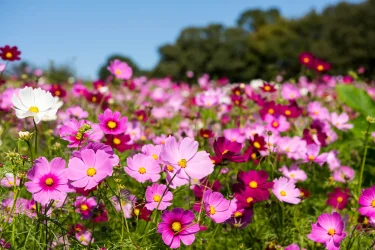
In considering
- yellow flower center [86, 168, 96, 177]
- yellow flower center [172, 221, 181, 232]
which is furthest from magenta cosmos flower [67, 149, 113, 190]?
yellow flower center [172, 221, 181, 232]

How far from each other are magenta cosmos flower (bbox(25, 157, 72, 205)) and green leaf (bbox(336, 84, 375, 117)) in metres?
2.38

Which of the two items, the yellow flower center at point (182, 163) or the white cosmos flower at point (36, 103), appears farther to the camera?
the white cosmos flower at point (36, 103)

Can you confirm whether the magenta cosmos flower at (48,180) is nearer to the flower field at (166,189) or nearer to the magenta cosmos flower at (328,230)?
the flower field at (166,189)

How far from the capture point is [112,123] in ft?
5.47

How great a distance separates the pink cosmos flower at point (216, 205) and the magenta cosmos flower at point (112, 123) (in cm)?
42

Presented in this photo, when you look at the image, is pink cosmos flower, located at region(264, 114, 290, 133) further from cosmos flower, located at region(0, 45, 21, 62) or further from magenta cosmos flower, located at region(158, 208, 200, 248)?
cosmos flower, located at region(0, 45, 21, 62)

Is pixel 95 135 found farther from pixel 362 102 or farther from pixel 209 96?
pixel 362 102

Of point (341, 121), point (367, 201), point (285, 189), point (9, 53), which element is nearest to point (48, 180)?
point (285, 189)

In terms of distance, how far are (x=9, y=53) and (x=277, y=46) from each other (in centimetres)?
Answer: 3009

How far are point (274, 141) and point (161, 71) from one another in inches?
1212

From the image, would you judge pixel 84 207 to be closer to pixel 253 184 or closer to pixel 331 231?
pixel 253 184

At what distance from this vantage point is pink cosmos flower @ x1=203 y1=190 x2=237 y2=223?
1.42 metres

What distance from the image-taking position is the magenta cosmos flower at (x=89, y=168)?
1.29 m

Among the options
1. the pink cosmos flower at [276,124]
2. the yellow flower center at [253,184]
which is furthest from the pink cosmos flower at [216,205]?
the pink cosmos flower at [276,124]
